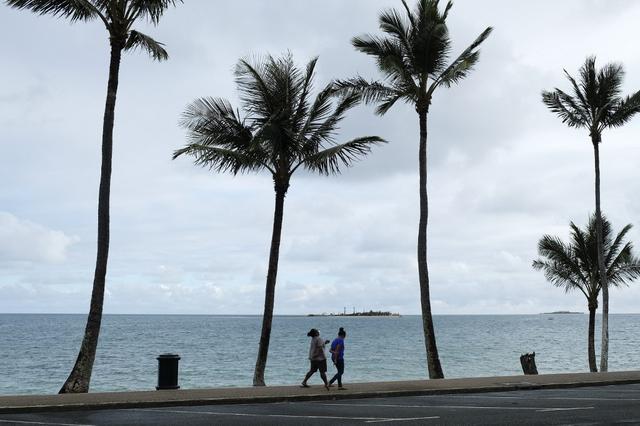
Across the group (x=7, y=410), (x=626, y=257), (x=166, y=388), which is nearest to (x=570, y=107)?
(x=626, y=257)

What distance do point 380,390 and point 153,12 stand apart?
37.4 feet

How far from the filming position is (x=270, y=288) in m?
22.8

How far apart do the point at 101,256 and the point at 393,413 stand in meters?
8.67

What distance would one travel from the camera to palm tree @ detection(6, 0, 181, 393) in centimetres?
1864

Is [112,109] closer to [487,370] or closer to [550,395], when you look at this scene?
[550,395]

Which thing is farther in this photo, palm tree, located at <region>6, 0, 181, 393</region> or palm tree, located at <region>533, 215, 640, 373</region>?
palm tree, located at <region>533, 215, 640, 373</region>

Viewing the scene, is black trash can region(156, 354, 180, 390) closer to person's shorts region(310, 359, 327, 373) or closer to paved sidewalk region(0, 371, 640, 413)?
paved sidewalk region(0, 371, 640, 413)

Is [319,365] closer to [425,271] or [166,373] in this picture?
[166,373]

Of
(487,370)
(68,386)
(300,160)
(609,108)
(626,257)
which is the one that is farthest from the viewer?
(487,370)

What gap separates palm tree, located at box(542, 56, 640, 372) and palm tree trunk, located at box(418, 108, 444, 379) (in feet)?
30.1

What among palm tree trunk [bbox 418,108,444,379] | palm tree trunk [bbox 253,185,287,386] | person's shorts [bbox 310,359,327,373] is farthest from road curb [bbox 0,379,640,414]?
palm tree trunk [bbox 253,185,287,386]

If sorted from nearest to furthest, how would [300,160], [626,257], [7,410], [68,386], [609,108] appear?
1. [7,410]
2. [68,386]
3. [300,160]
4. [609,108]
5. [626,257]

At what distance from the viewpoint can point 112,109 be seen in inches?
786

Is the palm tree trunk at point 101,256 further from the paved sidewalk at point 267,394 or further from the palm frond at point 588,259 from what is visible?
the palm frond at point 588,259
